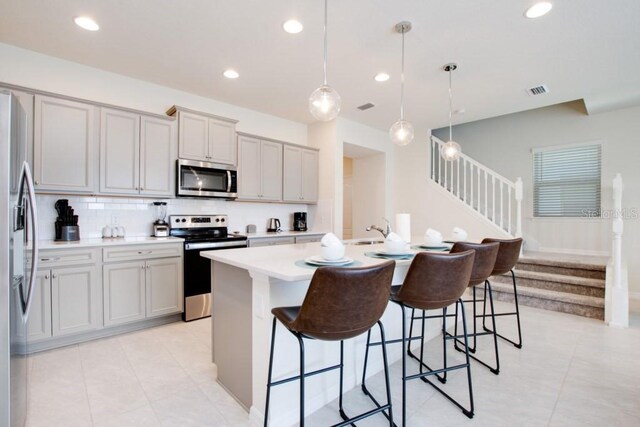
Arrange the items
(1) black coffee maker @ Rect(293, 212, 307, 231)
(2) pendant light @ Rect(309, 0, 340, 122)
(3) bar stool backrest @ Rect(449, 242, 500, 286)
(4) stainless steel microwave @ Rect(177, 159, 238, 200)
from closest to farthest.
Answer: (3) bar stool backrest @ Rect(449, 242, 500, 286), (2) pendant light @ Rect(309, 0, 340, 122), (4) stainless steel microwave @ Rect(177, 159, 238, 200), (1) black coffee maker @ Rect(293, 212, 307, 231)

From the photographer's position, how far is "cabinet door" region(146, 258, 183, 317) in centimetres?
313

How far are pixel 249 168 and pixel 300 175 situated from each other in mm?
902

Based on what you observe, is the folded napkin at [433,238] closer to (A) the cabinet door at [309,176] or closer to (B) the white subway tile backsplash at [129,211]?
(A) the cabinet door at [309,176]

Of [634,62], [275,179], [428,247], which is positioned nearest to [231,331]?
[428,247]

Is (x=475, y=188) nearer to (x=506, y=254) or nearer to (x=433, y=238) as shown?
(x=506, y=254)

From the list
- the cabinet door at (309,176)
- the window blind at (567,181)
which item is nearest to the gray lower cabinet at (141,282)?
the cabinet door at (309,176)

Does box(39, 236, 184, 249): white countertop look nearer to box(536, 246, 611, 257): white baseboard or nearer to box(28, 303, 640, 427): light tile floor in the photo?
box(28, 303, 640, 427): light tile floor

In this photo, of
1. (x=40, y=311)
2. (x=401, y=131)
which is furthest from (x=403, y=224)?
(x=40, y=311)

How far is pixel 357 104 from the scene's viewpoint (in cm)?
440

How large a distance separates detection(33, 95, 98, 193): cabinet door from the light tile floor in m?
1.53

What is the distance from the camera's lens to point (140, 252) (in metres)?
3.07

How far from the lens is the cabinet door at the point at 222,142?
12.8 feet

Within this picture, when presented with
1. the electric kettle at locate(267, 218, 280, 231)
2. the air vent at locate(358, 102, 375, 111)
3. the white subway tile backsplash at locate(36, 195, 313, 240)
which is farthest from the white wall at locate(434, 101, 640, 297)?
the white subway tile backsplash at locate(36, 195, 313, 240)

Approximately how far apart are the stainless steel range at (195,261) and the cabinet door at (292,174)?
3.98 ft
